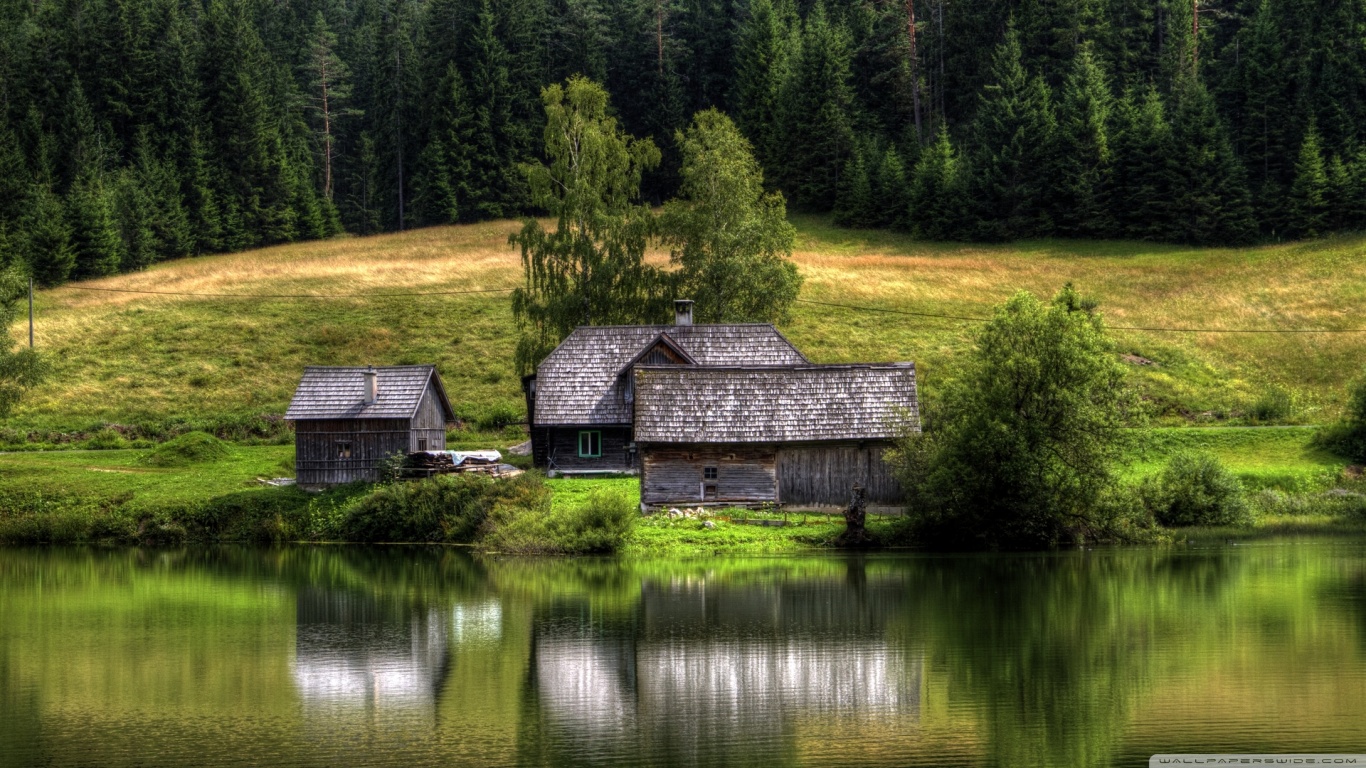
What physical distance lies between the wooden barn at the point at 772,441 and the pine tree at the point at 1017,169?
46012 millimetres

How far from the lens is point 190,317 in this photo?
74125 millimetres

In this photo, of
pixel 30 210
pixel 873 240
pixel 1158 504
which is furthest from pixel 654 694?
pixel 30 210

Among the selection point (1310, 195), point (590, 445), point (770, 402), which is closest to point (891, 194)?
point (1310, 195)

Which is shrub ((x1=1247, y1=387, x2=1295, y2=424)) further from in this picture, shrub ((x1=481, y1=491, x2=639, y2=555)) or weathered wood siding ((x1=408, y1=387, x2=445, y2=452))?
weathered wood siding ((x1=408, y1=387, x2=445, y2=452))

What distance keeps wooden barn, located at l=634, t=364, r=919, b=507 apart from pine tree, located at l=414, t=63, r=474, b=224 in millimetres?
58089

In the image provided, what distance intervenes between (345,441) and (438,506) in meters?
5.76

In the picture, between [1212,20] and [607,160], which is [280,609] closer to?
[607,160]

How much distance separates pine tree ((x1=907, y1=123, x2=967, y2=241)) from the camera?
3519 inches

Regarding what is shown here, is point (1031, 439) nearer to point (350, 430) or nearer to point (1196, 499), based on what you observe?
point (1196, 499)

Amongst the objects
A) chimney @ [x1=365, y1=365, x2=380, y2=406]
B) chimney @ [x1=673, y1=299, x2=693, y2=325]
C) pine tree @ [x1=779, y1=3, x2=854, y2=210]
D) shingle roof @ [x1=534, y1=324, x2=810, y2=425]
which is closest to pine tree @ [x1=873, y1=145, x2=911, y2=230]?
pine tree @ [x1=779, y1=3, x2=854, y2=210]

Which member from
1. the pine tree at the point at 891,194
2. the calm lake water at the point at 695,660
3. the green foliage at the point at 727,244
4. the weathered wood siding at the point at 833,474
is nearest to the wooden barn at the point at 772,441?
the weathered wood siding at the point at 833,474

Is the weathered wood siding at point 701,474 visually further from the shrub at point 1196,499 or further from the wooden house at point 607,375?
the shrub at point 1196,499

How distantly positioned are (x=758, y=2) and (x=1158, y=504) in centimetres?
7375

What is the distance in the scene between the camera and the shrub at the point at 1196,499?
43.6 metres
